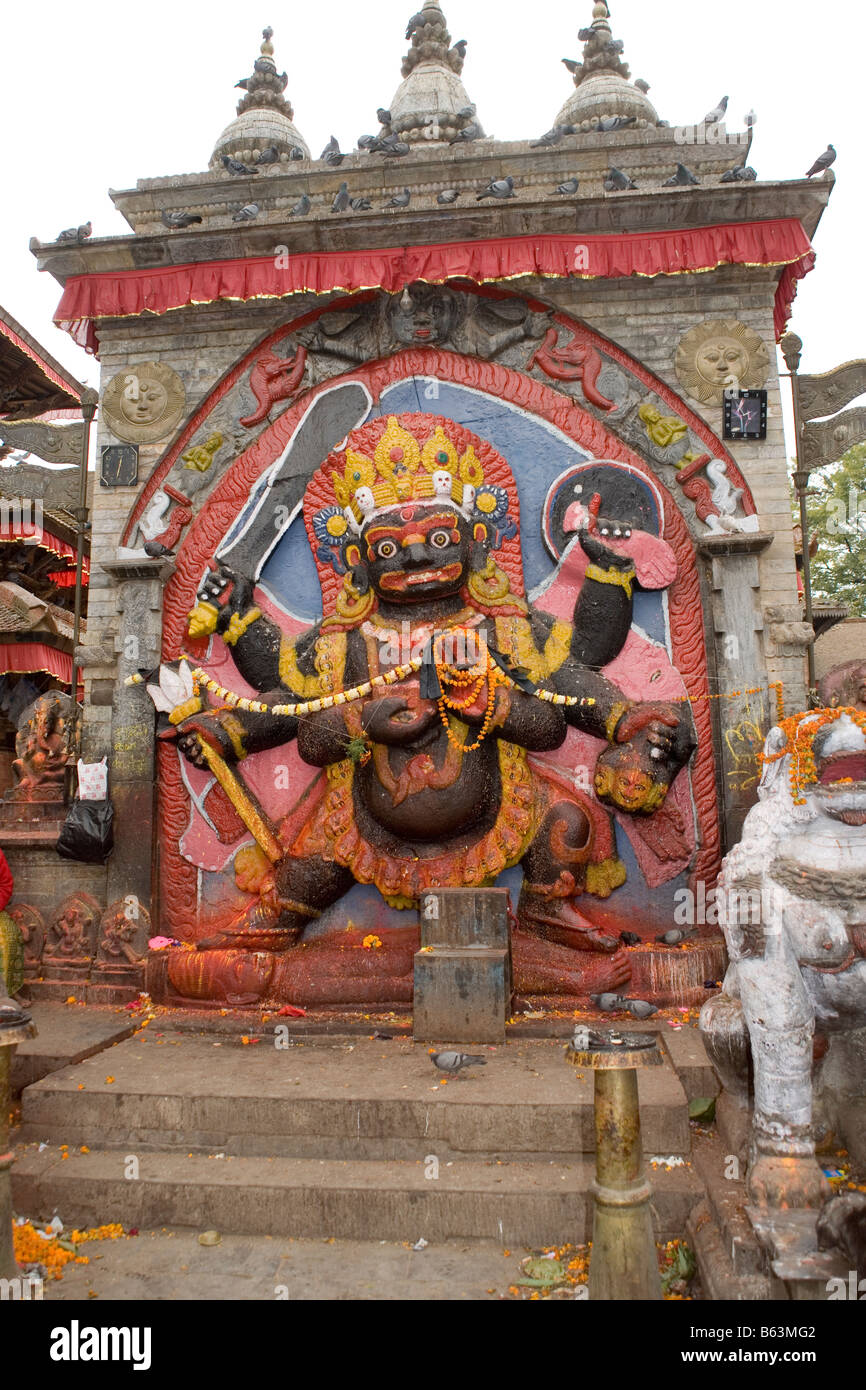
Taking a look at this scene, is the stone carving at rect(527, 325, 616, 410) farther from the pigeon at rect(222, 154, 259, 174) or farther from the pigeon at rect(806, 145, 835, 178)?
the pigeon at rect(222, 154, 259, 174)

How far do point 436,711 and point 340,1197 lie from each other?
3424 millimetres

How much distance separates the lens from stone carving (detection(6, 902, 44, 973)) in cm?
763

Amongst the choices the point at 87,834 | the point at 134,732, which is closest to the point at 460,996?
the point at 87,834

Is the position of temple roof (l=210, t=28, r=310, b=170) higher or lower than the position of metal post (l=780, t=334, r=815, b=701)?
higher

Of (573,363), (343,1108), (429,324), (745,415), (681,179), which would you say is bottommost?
(343,1108)

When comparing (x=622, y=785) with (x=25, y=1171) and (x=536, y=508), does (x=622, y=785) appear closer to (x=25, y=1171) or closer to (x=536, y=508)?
(x=536, y=508)

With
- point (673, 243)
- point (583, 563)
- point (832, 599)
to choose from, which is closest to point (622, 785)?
point (583, 563)

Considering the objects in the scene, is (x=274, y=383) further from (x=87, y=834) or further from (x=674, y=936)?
Result: (x=674, y=936)

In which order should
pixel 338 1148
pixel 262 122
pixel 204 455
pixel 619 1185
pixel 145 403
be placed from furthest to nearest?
pixel 262 122 < pixel 145 403 < pixel 204 455 < pixel 338 1148 < pixel 619 1185

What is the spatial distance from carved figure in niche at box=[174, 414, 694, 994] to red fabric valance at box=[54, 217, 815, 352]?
128 cm

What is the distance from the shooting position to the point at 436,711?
7.05 meters

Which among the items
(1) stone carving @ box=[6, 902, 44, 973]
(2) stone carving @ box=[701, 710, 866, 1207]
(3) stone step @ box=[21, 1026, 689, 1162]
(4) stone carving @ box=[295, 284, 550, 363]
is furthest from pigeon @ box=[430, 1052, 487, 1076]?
(4) stone carving @ box=[295, 284, 550, 363]

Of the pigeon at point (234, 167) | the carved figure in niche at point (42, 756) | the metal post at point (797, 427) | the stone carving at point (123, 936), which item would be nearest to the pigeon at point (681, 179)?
the metal post at point (797, 427)
